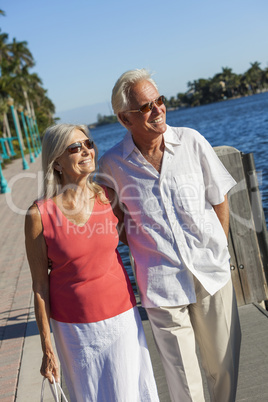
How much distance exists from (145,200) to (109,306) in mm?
591

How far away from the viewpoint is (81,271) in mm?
2529

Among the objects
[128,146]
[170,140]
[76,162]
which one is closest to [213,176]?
[170,140]

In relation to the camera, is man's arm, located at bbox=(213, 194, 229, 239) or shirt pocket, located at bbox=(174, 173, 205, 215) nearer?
shirt pocket, located at bbox=(174, 173, 205, 215)

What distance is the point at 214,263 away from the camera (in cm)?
280

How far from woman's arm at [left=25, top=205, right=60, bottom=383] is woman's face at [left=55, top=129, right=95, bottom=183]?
25 centimetres

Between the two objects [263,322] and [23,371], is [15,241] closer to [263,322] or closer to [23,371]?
[23,371]

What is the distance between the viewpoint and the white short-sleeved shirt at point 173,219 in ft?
9.00

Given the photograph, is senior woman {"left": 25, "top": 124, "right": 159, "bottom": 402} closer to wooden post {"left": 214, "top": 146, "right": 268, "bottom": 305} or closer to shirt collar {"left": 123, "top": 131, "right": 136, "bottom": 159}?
shirt collar {"left": 123, "top": 131, "right": 136, "bottom": 159}

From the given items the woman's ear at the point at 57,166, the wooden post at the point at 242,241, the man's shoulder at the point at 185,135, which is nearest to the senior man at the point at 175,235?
the man's shoulder at the point at 185,135

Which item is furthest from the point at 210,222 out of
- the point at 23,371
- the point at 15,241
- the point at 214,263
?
the point at 15,241

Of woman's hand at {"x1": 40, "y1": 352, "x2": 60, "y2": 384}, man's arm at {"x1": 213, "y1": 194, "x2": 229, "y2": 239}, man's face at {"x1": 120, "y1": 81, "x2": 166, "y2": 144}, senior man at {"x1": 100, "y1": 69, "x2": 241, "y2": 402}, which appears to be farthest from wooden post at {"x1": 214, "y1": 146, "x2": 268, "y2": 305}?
woman's hand at {"x1": 40, "y1": 352, "x2": 60, "y2": 384}

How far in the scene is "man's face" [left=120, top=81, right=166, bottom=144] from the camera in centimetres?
278

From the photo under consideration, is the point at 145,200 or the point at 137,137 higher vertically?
the point at 137,137

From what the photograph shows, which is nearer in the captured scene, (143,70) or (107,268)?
(107,268)
